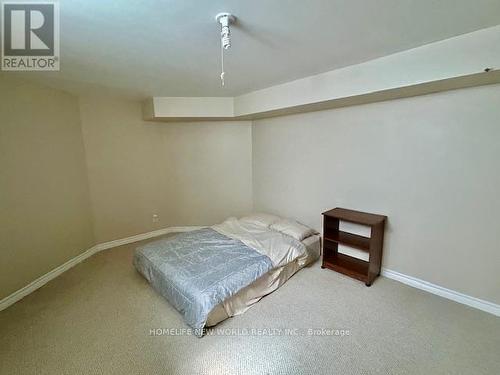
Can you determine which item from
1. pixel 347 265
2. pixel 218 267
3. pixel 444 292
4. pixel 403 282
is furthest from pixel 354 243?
pixel 218 267

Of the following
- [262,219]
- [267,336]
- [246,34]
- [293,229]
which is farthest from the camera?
[262,219]

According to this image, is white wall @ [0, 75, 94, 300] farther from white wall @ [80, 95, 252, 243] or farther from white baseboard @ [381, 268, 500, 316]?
white baseboard @ [381, 268, 500, 316]

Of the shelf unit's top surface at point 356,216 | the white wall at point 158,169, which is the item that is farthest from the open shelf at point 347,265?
the white wall at point 158,169

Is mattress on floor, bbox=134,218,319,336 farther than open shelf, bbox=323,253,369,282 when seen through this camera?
No

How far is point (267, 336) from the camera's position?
74.7 inches

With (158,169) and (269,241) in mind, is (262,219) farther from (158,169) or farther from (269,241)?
(158,169)

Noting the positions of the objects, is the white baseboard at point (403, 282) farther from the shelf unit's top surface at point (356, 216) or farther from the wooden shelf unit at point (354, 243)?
the shelf unit's top surface at point (356, 216)

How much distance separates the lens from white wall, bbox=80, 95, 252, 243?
3.44 metres

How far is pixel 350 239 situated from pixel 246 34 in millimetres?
2388

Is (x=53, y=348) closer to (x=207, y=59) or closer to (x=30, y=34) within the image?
(x=30, y=34)

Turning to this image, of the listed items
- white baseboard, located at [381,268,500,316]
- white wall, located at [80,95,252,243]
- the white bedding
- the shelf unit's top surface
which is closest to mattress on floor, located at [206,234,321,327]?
the white bedding

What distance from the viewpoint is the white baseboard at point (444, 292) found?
209 cm

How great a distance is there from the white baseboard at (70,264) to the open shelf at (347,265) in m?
2.45

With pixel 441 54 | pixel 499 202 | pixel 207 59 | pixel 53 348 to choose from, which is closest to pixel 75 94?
pixel 207 59
